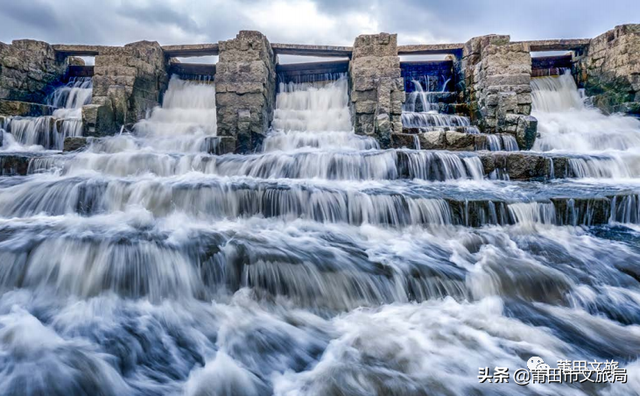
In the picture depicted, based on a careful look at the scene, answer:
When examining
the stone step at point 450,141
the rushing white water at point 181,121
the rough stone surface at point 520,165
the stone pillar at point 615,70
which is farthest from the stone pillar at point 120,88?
the stone pillar at point 615,70

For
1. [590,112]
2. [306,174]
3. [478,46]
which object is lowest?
[306,174]

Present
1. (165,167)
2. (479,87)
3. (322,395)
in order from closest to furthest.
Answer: (322,395), (165,167), (479,87)

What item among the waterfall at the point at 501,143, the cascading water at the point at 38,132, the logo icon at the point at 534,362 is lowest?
the logo icon at the point at 534,362

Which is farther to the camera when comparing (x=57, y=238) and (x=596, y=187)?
(x=596, y=187)

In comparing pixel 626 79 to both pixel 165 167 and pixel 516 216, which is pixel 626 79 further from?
pixel 165 167

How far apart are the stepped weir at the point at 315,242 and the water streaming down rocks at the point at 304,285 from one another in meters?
0.02

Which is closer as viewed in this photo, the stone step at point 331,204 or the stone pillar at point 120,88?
the stone step at point 331,204

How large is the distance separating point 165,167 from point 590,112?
36.3 feet

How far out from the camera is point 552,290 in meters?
Answer: 2.79

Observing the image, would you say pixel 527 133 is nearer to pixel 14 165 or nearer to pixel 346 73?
pixel 346 73

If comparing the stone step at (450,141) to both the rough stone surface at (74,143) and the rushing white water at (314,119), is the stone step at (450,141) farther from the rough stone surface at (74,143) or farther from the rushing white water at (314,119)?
the rough stone surface at (74,143)

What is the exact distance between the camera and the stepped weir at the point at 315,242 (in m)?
2.08

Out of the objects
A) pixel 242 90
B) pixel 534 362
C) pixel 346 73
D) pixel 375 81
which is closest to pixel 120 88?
pixel 242 90

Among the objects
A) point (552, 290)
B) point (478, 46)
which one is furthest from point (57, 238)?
point (478, 46)
